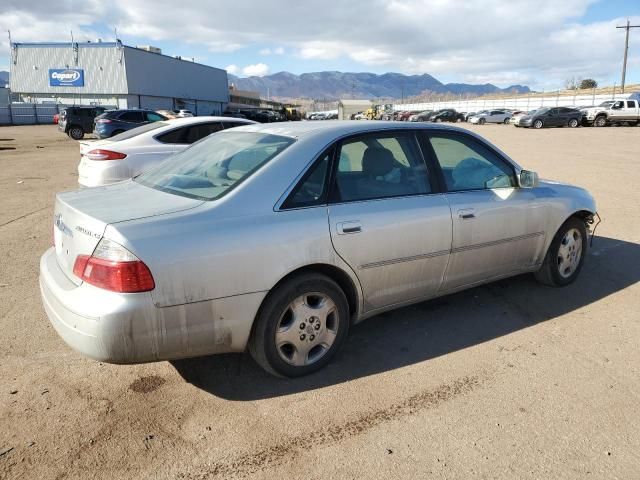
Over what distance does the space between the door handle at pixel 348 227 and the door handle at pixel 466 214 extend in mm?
934

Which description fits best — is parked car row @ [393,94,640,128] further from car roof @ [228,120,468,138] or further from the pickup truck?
car roof @ [228,120,468,138]

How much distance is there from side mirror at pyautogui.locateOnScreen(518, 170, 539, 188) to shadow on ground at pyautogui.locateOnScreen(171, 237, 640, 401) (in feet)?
3.36

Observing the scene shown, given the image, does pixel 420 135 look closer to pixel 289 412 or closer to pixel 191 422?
pixel 289 412

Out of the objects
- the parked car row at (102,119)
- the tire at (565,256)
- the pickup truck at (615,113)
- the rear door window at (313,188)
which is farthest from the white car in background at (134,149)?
the pickup truck at (615,113)

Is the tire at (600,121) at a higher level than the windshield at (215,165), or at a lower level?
higher

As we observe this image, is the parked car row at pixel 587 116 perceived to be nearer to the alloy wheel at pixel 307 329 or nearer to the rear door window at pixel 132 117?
the rear door window at pixel 132 117

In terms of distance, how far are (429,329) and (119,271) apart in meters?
2.38

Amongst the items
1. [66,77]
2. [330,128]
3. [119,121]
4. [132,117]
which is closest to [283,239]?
[330,128]

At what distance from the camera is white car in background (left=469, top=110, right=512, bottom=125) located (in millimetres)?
48375

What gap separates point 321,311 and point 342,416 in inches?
25.7

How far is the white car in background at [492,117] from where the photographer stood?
4838 cm

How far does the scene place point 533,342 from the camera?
12.3ft

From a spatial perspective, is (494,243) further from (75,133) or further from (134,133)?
(75,133)

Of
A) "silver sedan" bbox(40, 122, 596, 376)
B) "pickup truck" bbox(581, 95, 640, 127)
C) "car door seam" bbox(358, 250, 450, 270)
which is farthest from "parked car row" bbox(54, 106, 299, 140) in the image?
"pickup truck" bbox(581, 95, 640, 127)
